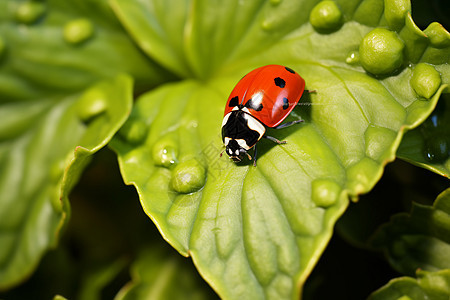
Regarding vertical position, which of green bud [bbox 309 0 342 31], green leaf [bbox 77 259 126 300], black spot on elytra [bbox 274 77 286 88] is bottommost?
green leaf [bbox 77 259 126 300]

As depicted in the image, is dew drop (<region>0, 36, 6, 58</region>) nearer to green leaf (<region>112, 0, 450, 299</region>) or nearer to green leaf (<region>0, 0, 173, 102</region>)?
green leaf (<region>0, 0, 173, 102</region>)

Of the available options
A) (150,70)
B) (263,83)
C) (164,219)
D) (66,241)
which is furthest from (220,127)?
(66,241)

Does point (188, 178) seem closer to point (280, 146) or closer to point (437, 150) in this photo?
point (280, 146)

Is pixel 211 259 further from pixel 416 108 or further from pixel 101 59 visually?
pixel 101 59

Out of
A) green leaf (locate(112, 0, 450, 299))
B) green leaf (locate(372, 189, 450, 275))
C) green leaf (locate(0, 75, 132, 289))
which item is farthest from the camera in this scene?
green leaf (locate(0, 75, 132, 289))

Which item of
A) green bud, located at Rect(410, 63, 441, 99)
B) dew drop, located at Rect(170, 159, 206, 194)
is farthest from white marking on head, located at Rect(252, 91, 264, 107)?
green bud, located at Rect(410, 63, 441, 99)

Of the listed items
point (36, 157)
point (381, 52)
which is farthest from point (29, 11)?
point (381, 52)

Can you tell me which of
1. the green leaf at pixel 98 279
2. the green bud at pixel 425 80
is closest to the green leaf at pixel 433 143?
the green bud at pixel 425 80

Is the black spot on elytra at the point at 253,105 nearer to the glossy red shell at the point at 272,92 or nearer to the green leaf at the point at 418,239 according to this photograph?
the glossy red shell at the point at 272,92
